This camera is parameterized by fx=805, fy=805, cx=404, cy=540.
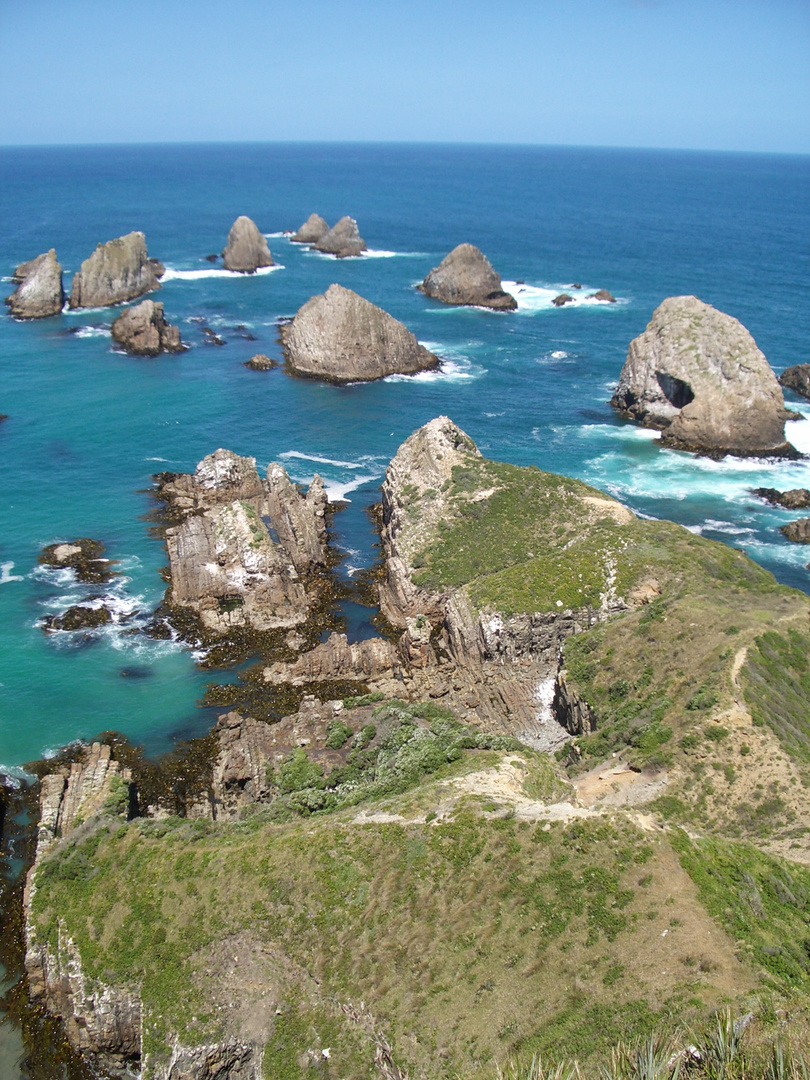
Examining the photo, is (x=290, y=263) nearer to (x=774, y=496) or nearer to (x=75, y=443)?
(x=75, y=443)

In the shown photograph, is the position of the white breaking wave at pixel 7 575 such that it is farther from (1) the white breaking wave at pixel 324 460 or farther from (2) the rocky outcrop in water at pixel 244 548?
(1) the white breaking wave at pixel 324 460

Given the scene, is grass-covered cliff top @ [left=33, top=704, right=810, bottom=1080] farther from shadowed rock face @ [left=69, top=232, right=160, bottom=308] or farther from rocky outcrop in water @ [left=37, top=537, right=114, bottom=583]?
shadowed rock face @ [left=69, top=232, right=160, bottom=308]

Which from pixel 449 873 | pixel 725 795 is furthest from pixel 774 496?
pixel 449 873

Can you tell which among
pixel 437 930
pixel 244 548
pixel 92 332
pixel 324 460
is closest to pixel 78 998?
pixel 437 930

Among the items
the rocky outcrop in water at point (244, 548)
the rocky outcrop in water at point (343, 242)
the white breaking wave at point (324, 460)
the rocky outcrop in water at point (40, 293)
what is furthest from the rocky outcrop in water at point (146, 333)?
the rocky outcrop in water at point (343, 242)

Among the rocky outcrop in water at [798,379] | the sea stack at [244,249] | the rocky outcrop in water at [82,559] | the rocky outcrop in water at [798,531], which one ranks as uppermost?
the sea stack at [244,249]

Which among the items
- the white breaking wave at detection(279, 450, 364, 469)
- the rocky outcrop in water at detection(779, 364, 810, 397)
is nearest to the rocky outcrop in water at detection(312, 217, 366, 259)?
the rocky outcrop in water at detection(779, 364, 810, 397)
